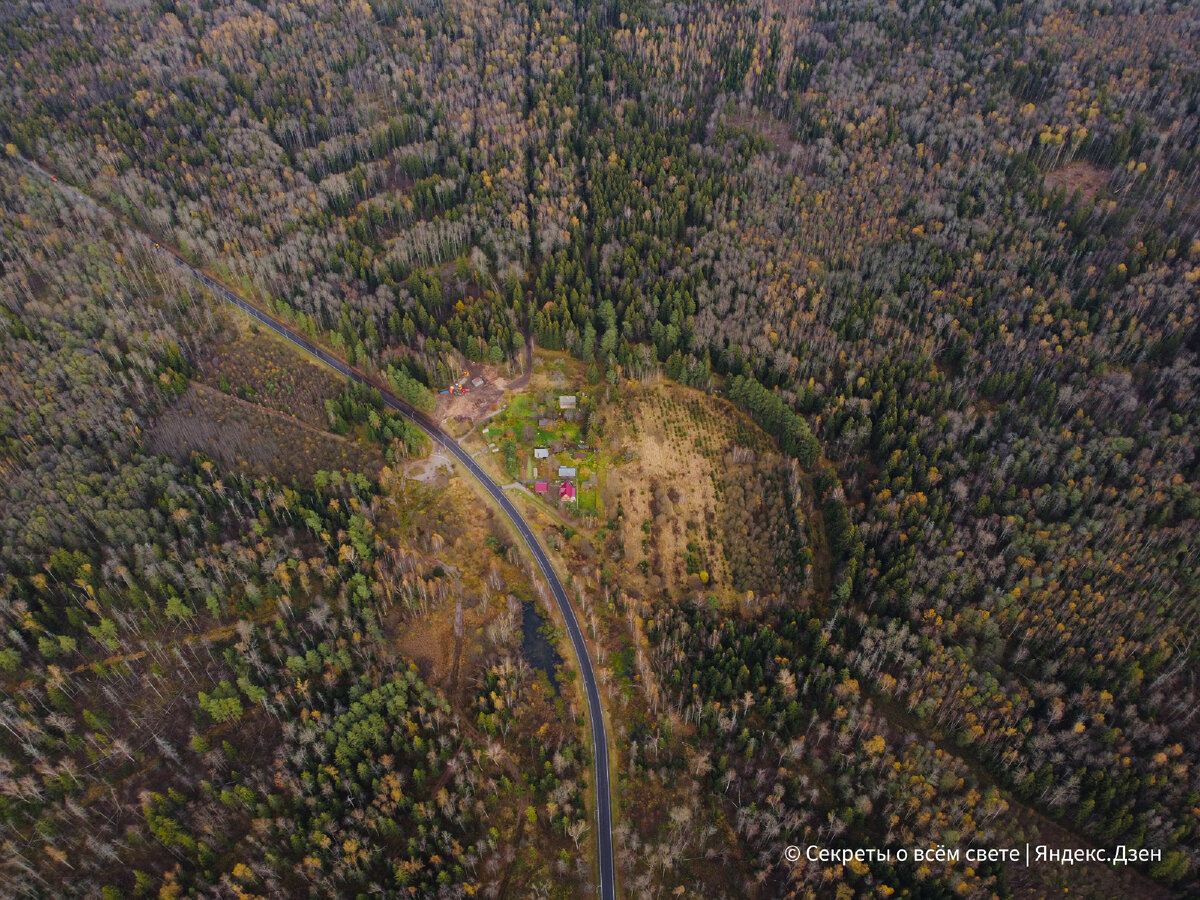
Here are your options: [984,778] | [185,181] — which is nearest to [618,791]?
[984,778]

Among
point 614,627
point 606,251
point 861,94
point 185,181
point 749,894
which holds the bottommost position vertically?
point 749,894

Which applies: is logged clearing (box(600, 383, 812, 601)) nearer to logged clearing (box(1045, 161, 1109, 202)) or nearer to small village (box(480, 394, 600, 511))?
small village (box(480, 394, 600, 511))

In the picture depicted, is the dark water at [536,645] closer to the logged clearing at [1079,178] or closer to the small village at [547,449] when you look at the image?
the small village at [547,449]

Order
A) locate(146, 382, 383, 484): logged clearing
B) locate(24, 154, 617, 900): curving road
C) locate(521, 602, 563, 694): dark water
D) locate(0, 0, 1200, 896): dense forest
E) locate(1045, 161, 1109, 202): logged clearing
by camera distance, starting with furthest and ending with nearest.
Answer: locate(1045, 161, 1109, 202): logged clearing < locate(146, 382, 383, 484): logged clearing < locate(521, 602, 563, 694): dark water < locate(24, 154, 617, 900): curving road < locate(0, 0, 1200, 896): dense forest

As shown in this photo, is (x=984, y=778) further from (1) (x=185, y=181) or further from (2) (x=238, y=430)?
(1) (x=185, y=181)

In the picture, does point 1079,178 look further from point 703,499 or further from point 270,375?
point 270,375

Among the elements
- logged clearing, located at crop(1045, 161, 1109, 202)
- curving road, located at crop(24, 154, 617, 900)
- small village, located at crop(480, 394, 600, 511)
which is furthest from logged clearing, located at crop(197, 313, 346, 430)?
logged clearing, located at crop(1045, 161, 1109, 202)

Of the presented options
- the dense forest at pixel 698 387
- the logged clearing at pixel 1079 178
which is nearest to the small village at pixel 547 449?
the dense forest at pixel 698 387
